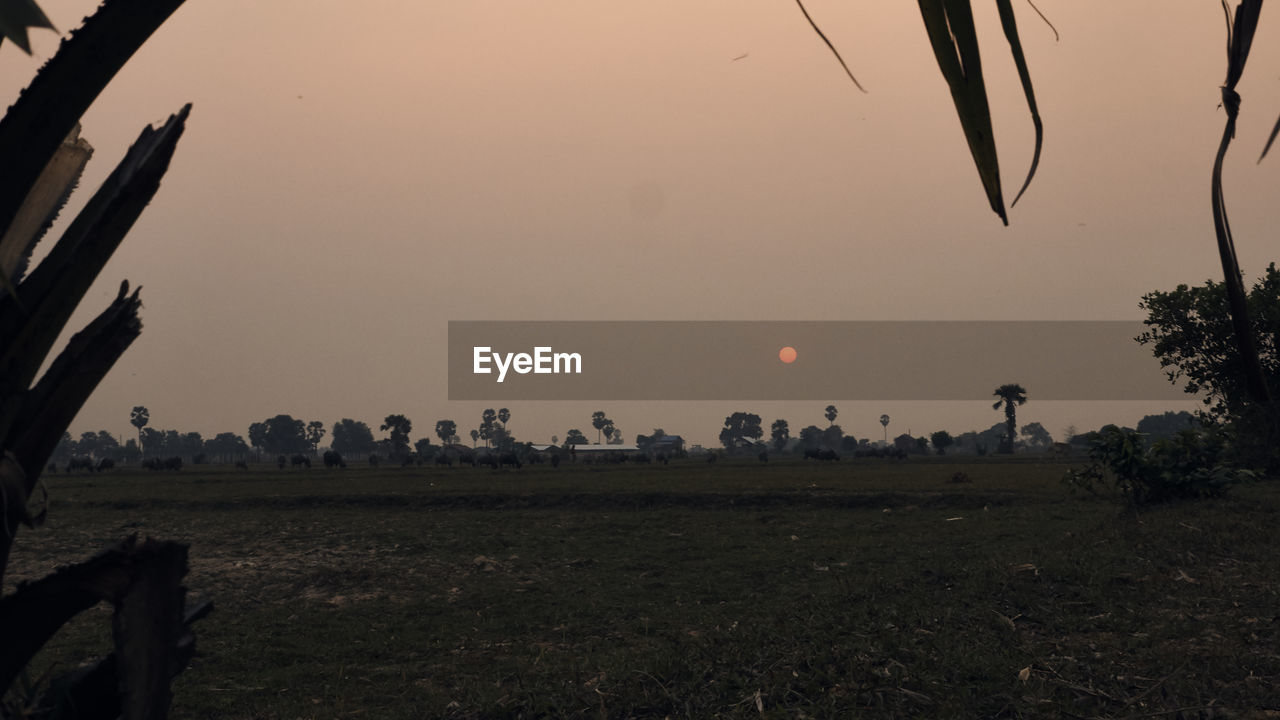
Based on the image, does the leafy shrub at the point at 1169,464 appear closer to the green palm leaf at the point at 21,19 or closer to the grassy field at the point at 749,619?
the grassy field at the point at 749,619

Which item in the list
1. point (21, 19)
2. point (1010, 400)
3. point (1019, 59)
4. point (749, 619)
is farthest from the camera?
point (1010, 400)

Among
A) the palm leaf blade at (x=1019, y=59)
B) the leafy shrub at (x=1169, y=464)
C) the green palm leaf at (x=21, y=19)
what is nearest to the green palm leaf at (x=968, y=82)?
the palm leaf blade at (x=1019, y=59)

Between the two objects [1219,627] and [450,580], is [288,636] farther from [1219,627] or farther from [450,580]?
[1219,627]

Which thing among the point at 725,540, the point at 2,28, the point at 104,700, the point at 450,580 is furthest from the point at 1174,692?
the point at 725,540

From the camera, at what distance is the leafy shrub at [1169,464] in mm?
15500

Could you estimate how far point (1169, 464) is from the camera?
52.8ft

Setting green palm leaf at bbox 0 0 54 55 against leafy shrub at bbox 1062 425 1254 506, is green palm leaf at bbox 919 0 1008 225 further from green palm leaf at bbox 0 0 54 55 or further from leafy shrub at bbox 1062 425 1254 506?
leafy shrub at bbox 1062 425 1254 506

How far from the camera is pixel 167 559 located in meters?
1.14

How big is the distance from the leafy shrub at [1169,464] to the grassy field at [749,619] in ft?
2.05

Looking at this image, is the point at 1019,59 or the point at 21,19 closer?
the point at 21,19

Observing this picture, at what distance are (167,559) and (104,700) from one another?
36 centimetres

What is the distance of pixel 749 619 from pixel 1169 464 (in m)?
11.1

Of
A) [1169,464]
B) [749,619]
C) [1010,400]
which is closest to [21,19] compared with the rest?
[749,619]

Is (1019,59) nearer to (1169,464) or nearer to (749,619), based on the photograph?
(749,619)
